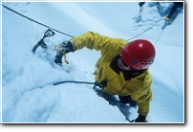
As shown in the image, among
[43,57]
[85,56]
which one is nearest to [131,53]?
[43,57]

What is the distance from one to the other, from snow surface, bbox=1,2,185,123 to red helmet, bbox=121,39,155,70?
1.47 ft

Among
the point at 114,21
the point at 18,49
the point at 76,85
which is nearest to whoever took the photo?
the point at 76,85

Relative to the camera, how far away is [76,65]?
346 centimetres

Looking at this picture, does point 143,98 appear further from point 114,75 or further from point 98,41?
point 98,41

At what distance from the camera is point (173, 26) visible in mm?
4949

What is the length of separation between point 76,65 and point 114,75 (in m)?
1.23

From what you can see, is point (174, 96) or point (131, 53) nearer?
point (131, 53)

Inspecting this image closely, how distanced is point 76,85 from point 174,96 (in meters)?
1.82

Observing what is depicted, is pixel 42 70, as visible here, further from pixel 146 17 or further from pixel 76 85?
pixel 146 17

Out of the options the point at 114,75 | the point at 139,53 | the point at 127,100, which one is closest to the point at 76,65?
the point at 127,100

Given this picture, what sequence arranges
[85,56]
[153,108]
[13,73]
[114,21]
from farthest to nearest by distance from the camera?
[114,21] < [85,56] < [153,108] < [13,73]

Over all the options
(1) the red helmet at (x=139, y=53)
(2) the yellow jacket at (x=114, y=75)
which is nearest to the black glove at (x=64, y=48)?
(2) the yellow jacket at (x=114, y=75)

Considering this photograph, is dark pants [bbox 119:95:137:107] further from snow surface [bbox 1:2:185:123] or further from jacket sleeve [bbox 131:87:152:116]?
jacket sleeve [bbox 131:87:152:116]

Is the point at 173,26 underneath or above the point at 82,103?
above
